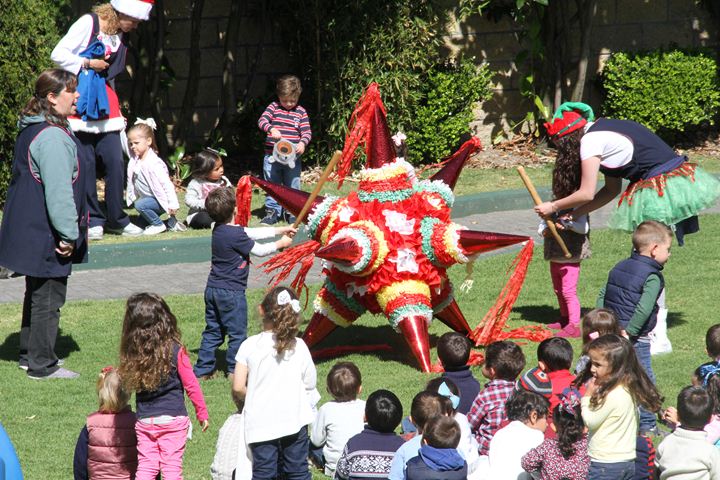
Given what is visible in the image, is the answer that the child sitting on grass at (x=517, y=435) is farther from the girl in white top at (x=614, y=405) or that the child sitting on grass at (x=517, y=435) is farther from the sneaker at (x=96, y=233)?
the sneaker at (x=96, y=233)

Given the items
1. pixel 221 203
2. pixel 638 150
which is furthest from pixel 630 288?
pixel 221 203

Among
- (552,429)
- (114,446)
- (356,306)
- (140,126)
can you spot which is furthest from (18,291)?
(552,429)

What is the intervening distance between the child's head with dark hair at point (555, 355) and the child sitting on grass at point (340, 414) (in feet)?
2.89

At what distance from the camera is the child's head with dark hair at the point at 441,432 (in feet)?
14.7

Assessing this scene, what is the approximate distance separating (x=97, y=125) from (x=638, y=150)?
16.5ft

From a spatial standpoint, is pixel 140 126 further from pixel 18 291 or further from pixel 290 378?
pixel 290 378

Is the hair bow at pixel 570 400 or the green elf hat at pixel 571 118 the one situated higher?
the green elf hat at pixel 571 118

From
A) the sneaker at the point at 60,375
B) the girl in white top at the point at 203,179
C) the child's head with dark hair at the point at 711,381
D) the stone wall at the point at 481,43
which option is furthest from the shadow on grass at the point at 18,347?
the stone wall at the point at 481,43

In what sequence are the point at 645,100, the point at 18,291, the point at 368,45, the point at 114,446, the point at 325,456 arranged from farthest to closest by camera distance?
the point at 645,100
the point at 368,45
the point at 18,291
the point at 325,456
the point at 114,446

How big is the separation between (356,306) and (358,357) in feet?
1.25

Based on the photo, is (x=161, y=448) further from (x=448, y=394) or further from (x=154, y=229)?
(x=154, y=229)

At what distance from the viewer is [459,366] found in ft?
18.4

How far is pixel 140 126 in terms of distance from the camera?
430 inches

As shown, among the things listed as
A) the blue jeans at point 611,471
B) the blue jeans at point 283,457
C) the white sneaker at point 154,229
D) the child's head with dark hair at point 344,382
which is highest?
the child's head with dark hair at point 344,382
